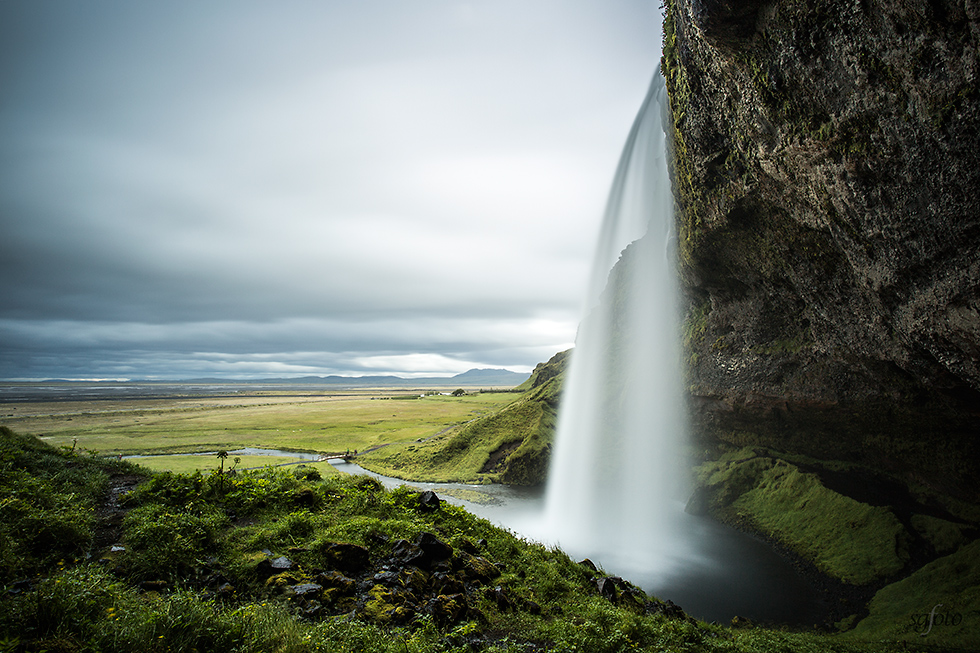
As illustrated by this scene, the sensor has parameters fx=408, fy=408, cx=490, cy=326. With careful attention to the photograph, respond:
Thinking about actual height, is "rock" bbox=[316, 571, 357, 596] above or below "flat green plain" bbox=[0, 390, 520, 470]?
above

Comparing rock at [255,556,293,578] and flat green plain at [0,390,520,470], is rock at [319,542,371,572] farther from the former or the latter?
flat green plain at [0,390,520,470]

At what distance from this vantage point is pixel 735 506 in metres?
28.3

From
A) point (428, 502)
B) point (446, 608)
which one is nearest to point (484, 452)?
point (428, 502)

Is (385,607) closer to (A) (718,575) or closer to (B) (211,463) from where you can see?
(A) (718,575)

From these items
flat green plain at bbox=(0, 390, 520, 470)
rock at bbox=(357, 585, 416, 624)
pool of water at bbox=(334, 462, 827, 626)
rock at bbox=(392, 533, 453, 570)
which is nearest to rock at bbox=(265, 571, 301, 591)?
rock at bbox=(357, 585, 416, 624)

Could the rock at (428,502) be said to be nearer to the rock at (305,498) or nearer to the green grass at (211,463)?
the rock at (305,498)

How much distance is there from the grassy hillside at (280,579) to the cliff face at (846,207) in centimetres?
1115

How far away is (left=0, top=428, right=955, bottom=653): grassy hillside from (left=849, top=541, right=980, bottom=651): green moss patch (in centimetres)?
229

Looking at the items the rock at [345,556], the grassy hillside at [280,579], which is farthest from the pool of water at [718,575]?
the rock at [345,556]

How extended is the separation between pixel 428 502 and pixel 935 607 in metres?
19.0

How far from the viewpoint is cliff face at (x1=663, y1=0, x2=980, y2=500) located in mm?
10531

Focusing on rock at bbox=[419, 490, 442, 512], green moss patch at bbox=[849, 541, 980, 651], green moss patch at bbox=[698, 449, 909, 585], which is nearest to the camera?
green moss patch at bbox=[849, 541, 980, 651]

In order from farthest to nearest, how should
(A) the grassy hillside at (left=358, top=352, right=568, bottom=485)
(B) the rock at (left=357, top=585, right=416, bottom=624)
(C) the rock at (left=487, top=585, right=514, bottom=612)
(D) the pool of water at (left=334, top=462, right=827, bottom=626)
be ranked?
1. (A) the grassy hillside at (left=358, top=352, right=568, bottom=485)
2. (D) the pool of water at (left=334, top=462, right=827, bottom=626)
3. (C) the rock at (left=487, top=585, right=514, bottom=612)
4. (B) the rock at (left=357, top=585, right=416, bottom=624)

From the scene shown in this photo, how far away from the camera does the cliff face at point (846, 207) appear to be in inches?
415
